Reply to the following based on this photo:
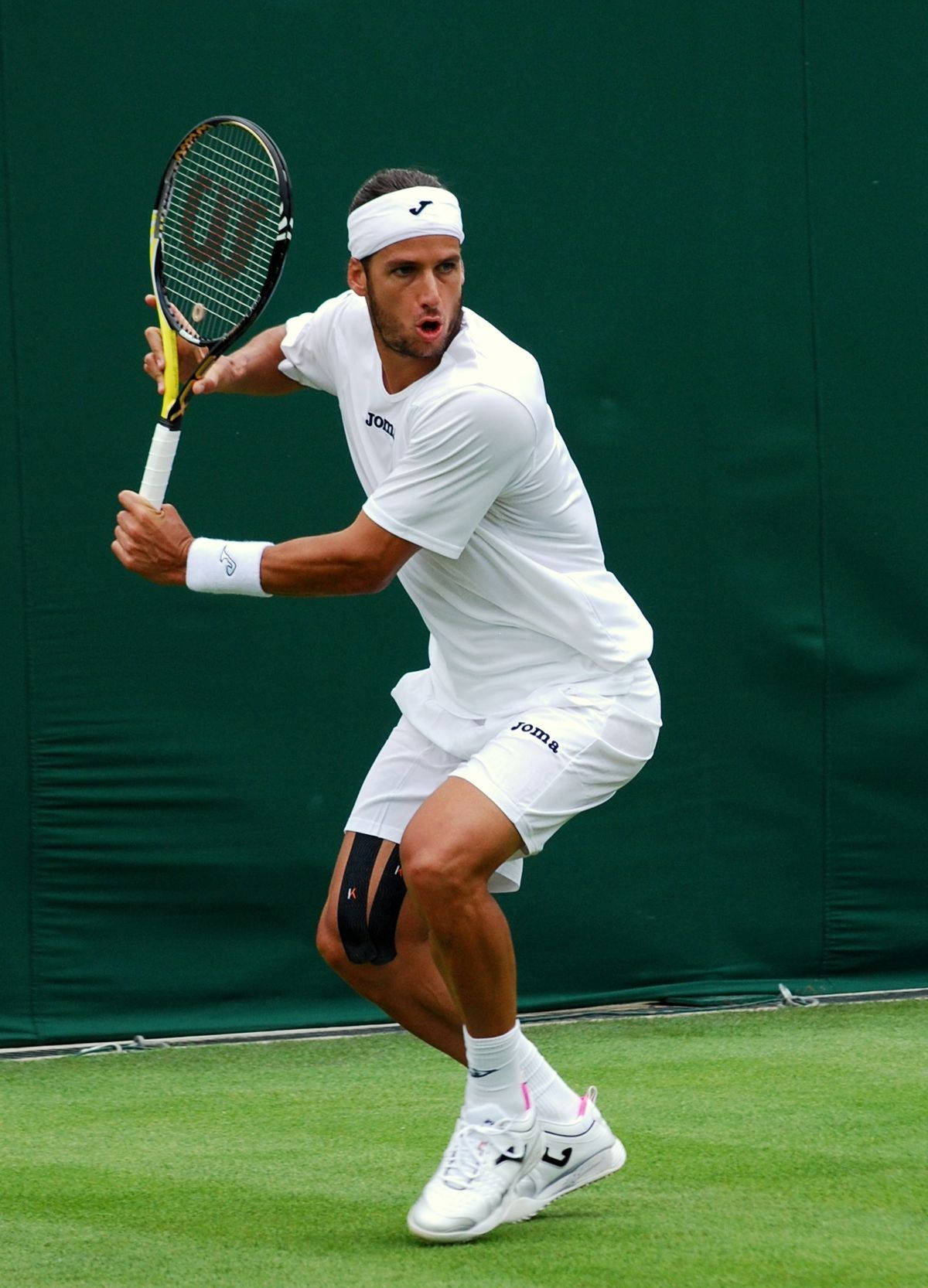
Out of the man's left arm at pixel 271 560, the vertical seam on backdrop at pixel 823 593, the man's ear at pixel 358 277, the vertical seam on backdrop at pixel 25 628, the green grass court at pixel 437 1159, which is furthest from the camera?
the vertical seam on backdrop at pixel 823 593

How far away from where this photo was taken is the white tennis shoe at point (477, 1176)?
3.13 meters

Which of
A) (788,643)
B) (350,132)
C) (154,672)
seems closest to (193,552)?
(154,672)

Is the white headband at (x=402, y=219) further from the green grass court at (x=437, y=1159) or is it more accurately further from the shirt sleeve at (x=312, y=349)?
the green grass court at (x=437, y=1159)

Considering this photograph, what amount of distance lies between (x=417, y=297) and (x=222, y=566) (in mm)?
560

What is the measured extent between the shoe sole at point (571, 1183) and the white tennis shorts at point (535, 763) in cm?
50

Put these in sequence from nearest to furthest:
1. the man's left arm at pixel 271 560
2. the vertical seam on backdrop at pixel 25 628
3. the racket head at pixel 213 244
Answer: the man's left arm at pixel 271 560 < the racket head at pixel 213 244 < the vertical seam on backdrop at pixel 25 628

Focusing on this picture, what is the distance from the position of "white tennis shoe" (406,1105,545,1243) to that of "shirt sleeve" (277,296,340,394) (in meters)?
1.40

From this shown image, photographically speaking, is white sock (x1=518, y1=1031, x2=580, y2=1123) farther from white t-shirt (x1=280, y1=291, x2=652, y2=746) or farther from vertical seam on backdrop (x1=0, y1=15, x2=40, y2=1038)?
vertical seam on backdrop (x1=0, y1=15, x2=40, y2=1038)

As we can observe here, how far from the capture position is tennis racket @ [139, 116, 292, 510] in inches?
134

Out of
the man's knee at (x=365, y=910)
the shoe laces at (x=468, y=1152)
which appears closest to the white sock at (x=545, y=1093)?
the shoe laces at (x=468, y=1152)

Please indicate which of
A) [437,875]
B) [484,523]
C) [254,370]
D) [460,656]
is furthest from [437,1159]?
[254,370]

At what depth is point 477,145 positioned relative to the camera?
5.44m

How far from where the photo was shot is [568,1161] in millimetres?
3359

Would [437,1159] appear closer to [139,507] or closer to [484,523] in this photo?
[484,523]
